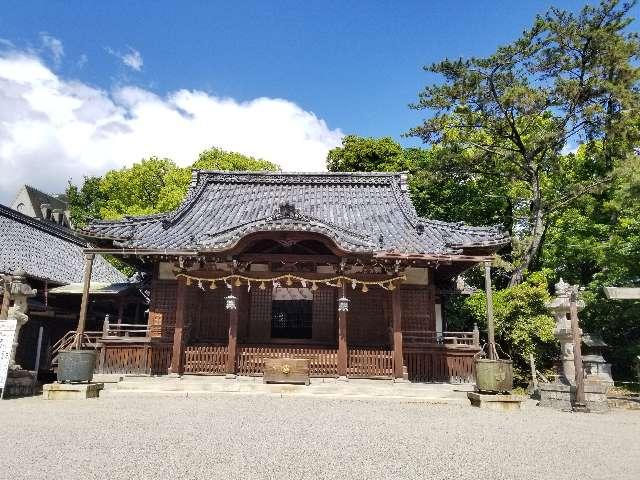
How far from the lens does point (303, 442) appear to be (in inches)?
252

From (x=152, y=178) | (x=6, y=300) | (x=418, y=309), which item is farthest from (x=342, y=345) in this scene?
(x=152, y=178)

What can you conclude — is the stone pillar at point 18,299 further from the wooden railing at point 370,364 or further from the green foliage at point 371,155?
the green foliage at point 371,155

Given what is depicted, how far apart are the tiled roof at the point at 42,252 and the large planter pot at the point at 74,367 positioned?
9036 mm

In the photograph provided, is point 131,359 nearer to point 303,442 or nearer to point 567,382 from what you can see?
point 303,442

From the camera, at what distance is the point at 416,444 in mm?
6438

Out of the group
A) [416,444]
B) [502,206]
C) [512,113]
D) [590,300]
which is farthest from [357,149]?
[416,444]

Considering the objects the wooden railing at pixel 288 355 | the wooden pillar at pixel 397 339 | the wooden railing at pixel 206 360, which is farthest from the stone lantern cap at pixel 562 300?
the wooden railing at pixel 206 360

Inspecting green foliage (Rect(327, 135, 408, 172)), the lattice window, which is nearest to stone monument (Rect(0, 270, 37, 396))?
the lattice window

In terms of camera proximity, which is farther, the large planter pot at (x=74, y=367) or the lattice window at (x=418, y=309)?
the lattice window at (x=418, y=309)

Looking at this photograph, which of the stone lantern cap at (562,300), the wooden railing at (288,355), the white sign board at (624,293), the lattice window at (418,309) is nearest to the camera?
the stone lantern cap at (562,300)

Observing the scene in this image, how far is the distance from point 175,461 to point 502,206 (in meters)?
25.4

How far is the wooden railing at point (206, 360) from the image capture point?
1316 cm

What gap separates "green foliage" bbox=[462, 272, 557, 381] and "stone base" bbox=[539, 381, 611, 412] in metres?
5.08

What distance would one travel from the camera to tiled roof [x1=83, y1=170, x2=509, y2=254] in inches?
524
